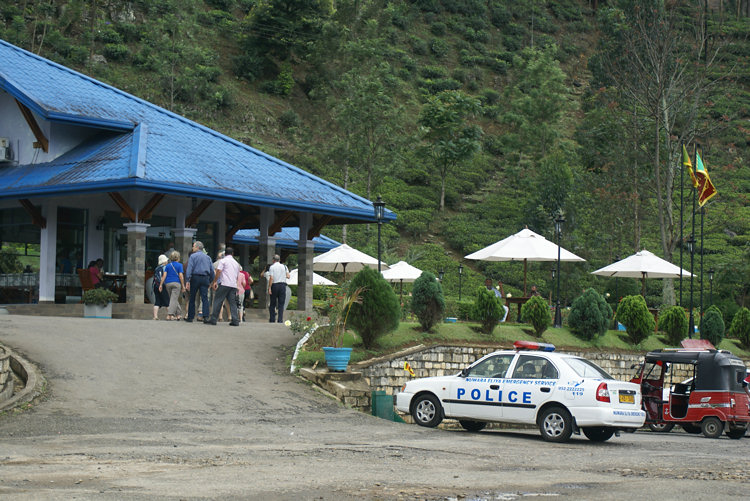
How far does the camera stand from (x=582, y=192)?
55031 millimetres

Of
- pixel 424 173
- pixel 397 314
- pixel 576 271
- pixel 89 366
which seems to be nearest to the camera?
pixel 89 366

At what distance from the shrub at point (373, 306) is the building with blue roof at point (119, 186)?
674cm

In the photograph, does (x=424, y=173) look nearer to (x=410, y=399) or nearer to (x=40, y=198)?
(x=40, y=198)

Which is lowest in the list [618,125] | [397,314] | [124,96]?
[397,314]

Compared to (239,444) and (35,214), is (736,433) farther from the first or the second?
(35,214)

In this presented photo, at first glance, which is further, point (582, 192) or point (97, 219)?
point (582, 192)

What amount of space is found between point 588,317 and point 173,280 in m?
11.2

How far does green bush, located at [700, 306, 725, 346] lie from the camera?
28.8m

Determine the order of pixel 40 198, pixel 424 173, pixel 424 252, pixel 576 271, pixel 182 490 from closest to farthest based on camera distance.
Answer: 1. pixel 182 490
2. pixel 40 198
3. pixel 576 271
4. pixel 424 252
5. pixel 424 173

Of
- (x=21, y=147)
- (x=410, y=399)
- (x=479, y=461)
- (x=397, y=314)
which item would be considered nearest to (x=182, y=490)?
(x=479, y=461)

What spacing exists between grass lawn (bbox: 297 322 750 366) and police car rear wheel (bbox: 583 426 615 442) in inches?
209

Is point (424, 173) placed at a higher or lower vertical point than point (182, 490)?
higher

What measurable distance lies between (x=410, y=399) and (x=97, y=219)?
13943mm

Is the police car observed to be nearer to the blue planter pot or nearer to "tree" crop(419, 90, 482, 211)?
the blue planter pot
